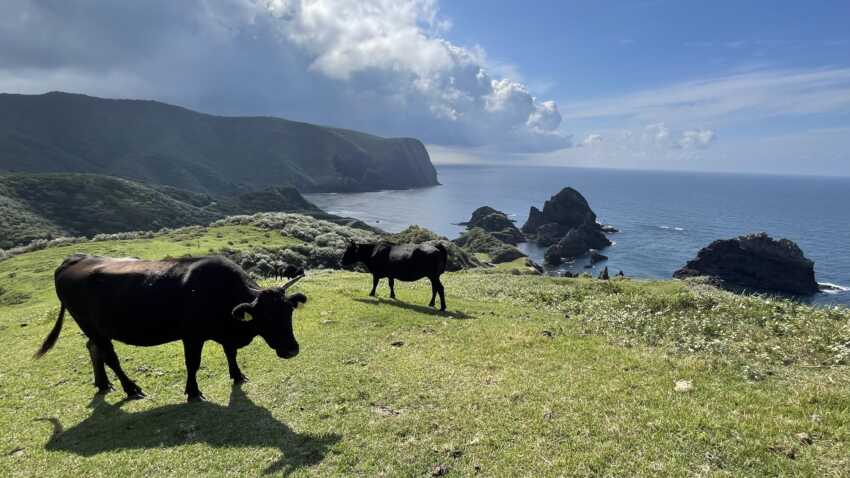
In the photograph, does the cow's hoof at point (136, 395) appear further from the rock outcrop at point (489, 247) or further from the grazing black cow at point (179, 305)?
the rock outcrop at point (489, 247)

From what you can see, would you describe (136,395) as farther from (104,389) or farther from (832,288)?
(832,288)

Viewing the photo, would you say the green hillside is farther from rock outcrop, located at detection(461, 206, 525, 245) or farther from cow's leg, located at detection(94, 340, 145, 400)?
cow's leg, located at detection(94, 340, 145, 400)

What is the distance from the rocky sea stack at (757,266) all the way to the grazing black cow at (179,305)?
106440mm

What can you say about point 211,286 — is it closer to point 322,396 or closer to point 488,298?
point 322,396

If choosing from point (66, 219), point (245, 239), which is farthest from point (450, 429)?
point (66, 219)

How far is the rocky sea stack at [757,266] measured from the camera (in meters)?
99.1

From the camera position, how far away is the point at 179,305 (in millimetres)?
11375

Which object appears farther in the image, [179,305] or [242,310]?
[179,305]

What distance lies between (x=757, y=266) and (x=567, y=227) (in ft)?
225

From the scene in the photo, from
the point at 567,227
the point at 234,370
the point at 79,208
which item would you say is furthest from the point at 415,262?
the point at 79,208

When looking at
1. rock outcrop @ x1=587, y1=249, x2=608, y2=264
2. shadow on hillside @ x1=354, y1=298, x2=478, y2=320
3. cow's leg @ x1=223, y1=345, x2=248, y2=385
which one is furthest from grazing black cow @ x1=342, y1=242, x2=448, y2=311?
rock outcrop @ x1=587, y1=249, x2=608, y2=264

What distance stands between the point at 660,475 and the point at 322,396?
7519 mm

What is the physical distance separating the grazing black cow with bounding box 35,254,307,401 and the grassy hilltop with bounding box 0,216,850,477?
1.60m

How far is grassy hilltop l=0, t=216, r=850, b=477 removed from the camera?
8047mm
